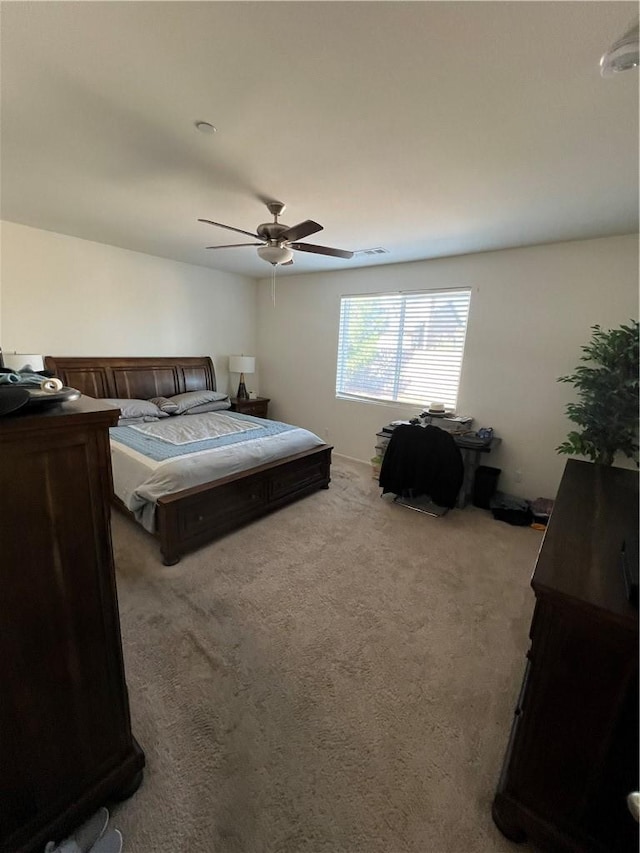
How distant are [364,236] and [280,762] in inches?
138

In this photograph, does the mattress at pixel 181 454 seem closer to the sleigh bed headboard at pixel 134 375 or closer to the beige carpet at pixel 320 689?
the beige carpet at pixel 320 689

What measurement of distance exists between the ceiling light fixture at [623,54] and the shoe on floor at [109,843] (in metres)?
2.75

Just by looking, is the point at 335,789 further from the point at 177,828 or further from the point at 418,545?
the point at 418,545

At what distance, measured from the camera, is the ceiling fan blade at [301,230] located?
2.04 m

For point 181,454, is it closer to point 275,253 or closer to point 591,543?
point 275,253

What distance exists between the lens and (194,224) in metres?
2.96

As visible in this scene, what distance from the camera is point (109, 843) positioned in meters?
1.02

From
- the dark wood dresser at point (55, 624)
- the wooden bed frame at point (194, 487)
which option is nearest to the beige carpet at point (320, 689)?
the wooden bed frame at point (194, 487)

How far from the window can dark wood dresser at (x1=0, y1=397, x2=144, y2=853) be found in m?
3.54

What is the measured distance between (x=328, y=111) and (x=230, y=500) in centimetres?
241

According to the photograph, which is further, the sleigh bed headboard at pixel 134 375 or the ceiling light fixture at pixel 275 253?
the sleigh bed headboard at pixel 134 375

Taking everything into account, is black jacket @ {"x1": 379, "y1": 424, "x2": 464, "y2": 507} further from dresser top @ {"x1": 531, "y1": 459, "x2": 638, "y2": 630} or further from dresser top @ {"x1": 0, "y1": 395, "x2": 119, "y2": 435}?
dresser top @ {"x1": 0, "y1": 395, "x2": 119, "y2": 435}

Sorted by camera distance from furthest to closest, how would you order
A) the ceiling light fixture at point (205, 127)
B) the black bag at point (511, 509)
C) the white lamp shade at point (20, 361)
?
the black bag at point (511, 509), the white lamp shade at point (20, 361), the ceiling light fixture at point (205, 127)

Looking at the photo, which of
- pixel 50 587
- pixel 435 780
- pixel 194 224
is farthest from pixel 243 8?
pixel 435 780
